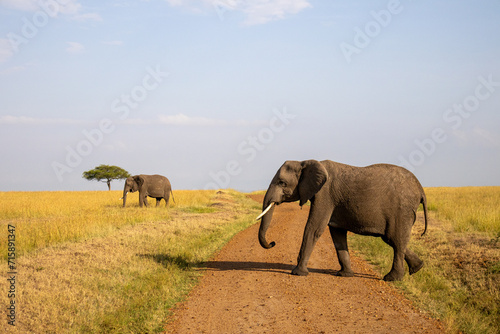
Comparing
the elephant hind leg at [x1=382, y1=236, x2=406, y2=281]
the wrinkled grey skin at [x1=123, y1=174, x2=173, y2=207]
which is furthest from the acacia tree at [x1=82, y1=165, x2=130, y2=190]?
the elephant hind leg at [x1=382, y1=236, x2=406, y2=281]

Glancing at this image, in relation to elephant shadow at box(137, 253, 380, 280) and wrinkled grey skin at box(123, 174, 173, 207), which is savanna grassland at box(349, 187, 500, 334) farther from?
wrinkled grey skin at box(123, 174, 173, 207)

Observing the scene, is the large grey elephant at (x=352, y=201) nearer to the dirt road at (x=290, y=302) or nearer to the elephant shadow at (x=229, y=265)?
the elephant shadow at (x=229, y=265)

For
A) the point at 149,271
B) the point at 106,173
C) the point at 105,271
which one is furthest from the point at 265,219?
the point at 106,173

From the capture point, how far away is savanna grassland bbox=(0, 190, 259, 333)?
24.1 ft

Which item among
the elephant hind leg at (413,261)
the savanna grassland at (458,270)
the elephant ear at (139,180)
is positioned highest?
the elephant ear at (139,180)

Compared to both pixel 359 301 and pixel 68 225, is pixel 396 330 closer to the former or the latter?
pixel 359 301

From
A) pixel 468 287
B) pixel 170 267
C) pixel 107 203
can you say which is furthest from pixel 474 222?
pixel 107 203

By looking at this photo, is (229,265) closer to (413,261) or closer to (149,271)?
(149,271)

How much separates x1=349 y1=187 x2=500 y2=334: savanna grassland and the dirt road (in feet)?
1.79

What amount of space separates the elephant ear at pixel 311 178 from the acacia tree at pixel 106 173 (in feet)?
209

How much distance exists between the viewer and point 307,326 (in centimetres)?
693

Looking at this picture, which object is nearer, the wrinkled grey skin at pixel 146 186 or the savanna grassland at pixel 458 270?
the savanna grassland at pixel 458 270

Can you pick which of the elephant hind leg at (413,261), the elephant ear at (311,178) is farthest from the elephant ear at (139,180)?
the elephant hind leg at (413,261)

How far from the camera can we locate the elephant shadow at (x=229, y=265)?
10.8 meters
